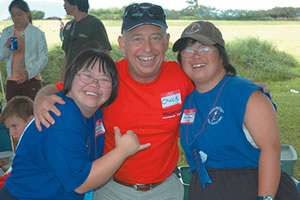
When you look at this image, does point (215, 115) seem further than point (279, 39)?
No

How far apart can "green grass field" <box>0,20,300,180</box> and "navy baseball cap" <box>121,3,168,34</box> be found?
3.19 meters

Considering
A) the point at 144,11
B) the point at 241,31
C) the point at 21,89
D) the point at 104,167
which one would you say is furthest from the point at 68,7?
A: the point at 241,31

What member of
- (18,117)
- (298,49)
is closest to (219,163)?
(18,117)

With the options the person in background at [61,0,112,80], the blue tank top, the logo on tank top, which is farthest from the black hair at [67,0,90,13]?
the logo on tank top

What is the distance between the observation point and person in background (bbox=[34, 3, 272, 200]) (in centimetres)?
247

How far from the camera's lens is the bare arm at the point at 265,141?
1857 millimetres

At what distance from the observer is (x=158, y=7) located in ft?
8.52

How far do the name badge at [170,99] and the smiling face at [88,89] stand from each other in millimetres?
546

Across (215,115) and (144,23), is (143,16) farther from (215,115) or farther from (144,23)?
(215,115)

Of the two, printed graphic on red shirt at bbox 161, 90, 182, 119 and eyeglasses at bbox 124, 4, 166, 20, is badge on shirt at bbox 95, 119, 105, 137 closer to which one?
printed graphic on red shirt at bbox 161, 90, 182, 119

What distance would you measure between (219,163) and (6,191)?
1.47 m

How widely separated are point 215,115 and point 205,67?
37 centimetres

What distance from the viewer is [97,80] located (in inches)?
82.4

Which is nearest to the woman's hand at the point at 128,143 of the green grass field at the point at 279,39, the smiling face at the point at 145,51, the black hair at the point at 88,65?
the black hair at the point at 88,65
